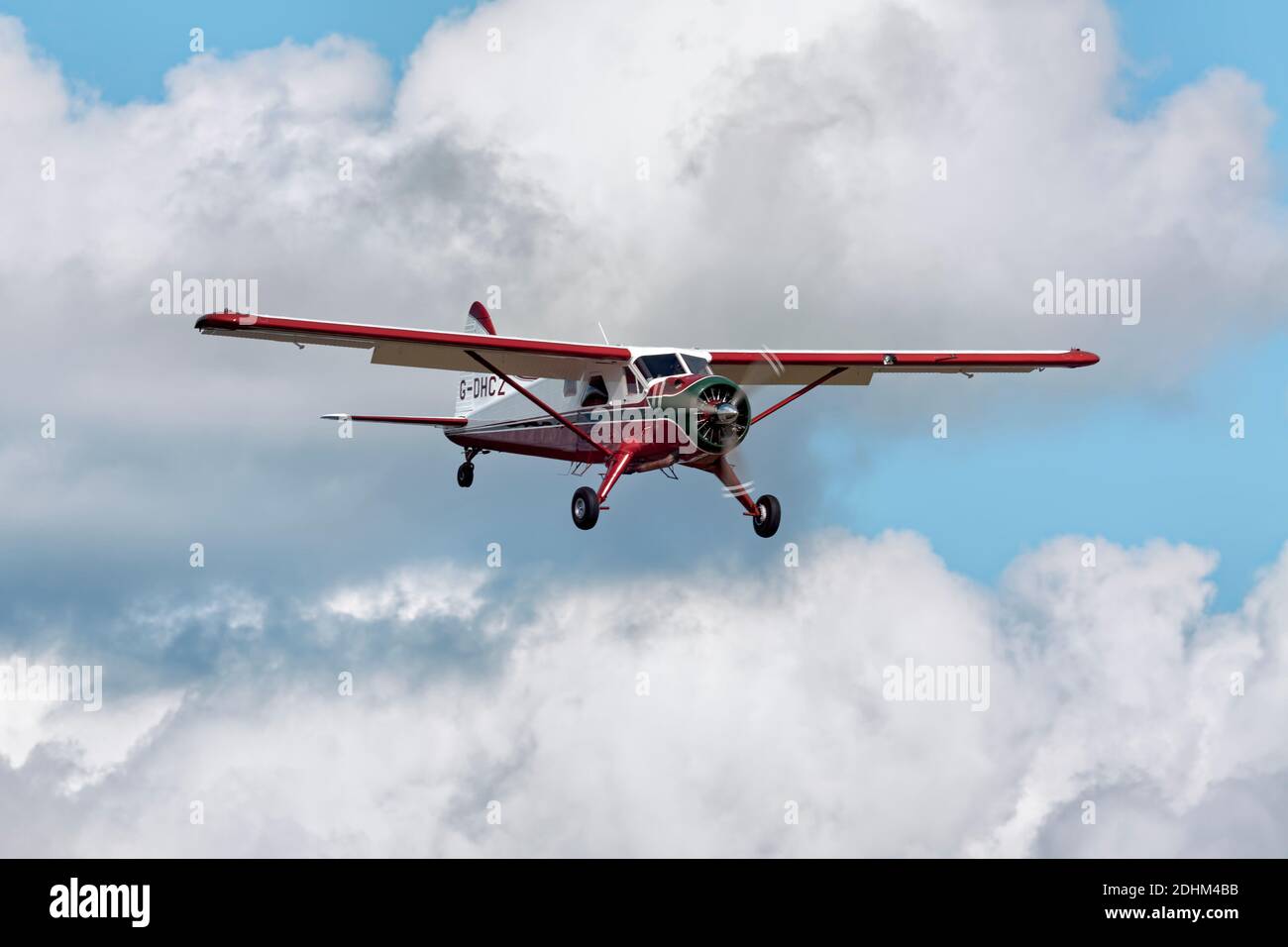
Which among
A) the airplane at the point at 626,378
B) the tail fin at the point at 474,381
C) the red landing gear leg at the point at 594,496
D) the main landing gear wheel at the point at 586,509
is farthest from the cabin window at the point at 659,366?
the tail fin at the point at 474,381

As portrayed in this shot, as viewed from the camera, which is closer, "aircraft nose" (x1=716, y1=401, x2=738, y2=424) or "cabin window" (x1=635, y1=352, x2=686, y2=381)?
"aircraft nose" (x1=716, y1=401, x2=738, y2=424)

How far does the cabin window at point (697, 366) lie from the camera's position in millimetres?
28906

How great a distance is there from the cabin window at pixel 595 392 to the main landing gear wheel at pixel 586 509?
224 centimetres

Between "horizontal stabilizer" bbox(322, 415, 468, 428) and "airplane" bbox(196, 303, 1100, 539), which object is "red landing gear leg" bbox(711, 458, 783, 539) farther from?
"horizontal stabilizer" bbox(322, 415, 468, 428)

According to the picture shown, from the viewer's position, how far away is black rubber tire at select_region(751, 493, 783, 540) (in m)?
30.3

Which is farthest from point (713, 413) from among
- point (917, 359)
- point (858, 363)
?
point (917, 359)

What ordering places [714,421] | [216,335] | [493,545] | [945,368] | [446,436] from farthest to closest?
[446,436] < [945,368] < [493,545] < [714,421] < [216,335]

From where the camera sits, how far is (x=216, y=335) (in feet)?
83.4

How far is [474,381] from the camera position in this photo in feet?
121

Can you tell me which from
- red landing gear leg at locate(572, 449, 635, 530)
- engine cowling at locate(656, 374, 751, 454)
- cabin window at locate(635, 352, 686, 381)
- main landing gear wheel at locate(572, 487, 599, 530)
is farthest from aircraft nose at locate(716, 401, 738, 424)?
main landing gear wheel at locate(572, 487, 599, 530)

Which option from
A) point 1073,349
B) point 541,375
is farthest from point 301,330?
point 1073,349

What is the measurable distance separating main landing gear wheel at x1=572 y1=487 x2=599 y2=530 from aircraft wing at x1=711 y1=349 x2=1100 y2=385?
4.35 metres
